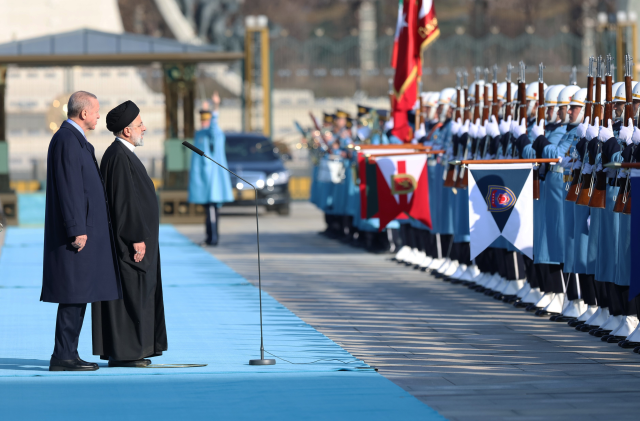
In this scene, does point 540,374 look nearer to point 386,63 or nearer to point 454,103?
point 454,103

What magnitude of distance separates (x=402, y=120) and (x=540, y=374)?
8.10 m

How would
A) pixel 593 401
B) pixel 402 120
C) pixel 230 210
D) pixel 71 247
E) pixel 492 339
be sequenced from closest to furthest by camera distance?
1. pixel 593 401
2. pixel 71 247
3. pixel 492 339
4. pixel 402 120
5. pixel 230 210

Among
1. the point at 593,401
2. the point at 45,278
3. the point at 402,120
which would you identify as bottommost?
the point at 593,401

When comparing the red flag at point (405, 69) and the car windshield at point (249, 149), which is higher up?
the red flag at point (405, 69)

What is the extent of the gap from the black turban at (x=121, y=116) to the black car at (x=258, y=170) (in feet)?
48.5

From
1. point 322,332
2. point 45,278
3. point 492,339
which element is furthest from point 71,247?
point 492,339

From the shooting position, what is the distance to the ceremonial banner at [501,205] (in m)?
10.7

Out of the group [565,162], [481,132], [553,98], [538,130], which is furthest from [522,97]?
[565,162]

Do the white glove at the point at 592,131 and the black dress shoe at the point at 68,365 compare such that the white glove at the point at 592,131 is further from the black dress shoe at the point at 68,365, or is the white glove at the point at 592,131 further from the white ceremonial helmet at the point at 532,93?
the black dress shoe at the point at 68,365

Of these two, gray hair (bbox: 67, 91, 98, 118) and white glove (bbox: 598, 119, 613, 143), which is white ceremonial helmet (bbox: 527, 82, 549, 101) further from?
gray hair (bbox: 67, 91, 98, 118)

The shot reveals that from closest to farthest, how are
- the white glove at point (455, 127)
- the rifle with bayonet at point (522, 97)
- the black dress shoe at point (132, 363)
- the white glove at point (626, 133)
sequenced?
the black dress shoe at point (132, 363)
the white glove at point (626, 133)
the rifle with bayonet at point (522, 97)
the white glove at point (455, 127)

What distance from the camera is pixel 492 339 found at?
30.0 feet

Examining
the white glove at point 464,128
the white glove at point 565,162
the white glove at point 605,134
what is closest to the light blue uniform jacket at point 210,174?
the white glove at point 464,128

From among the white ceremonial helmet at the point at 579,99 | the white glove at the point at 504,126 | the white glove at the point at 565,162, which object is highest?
the white ceremonial helmet at the point at 579,99
